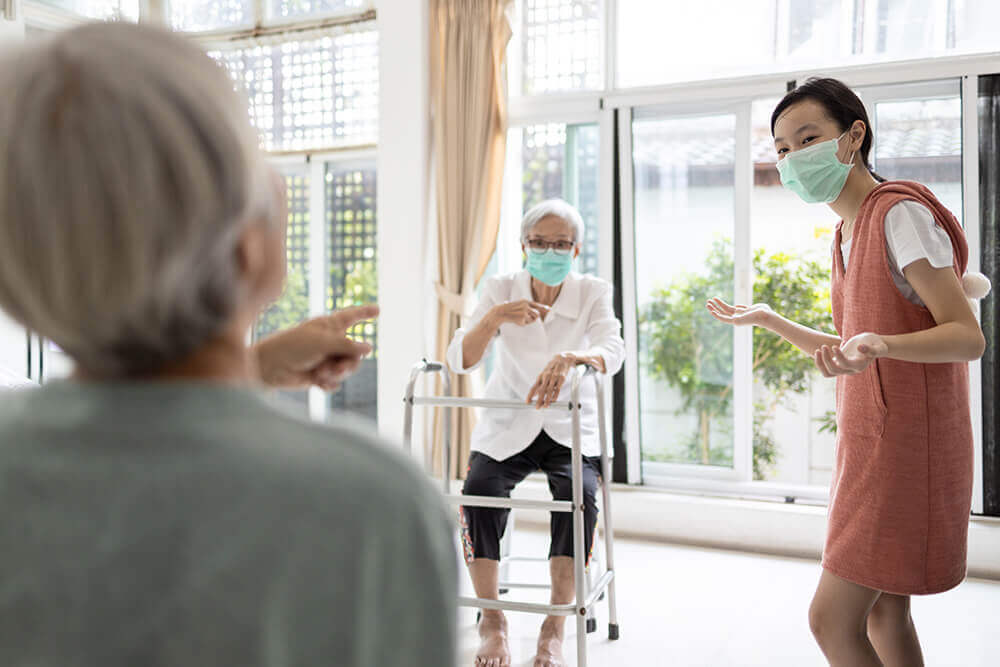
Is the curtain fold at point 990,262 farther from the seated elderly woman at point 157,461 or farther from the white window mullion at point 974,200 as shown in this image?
the seated elderly woman at point 157,461

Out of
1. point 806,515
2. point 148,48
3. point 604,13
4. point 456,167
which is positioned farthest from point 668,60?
point 148,48

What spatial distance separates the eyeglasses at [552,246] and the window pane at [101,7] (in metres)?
3.59

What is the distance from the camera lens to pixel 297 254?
16.2 ft

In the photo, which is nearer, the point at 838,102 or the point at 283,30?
the point at 838,102

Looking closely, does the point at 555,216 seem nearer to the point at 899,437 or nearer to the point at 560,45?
the point at 899,437

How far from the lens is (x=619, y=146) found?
3.90m

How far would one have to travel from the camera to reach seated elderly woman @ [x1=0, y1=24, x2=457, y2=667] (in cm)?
45

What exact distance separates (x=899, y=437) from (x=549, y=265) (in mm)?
1342

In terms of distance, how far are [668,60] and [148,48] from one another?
3734mm

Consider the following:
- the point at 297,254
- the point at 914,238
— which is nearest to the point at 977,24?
the point at 914,238

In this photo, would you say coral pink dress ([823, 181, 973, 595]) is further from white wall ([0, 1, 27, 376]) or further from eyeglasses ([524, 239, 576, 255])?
white wall ([0, 1, 27, 376])

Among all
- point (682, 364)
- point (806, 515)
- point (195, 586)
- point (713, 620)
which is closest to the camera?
point (195, 586)

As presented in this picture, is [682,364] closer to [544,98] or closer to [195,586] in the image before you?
[544,98]

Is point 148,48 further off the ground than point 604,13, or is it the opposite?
point 604,13
